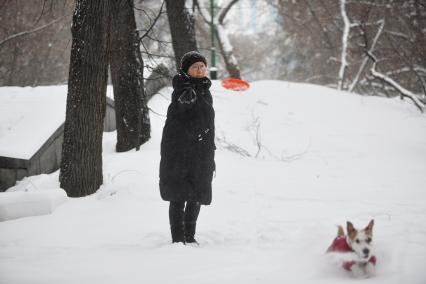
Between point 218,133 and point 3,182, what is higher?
point 218,133

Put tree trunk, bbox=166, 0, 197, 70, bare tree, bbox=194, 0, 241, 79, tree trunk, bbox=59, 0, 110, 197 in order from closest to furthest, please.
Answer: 1. tree trunk, bbox=59, 0, 110, 197
2. tree trunk, bbox=166, 0, 197, 70
3. bare tree, bbox=194, 0, 241, 79

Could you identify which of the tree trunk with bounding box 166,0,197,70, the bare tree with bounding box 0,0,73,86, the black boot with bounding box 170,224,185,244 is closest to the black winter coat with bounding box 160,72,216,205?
the black boot with bounding box 170,224,185,244

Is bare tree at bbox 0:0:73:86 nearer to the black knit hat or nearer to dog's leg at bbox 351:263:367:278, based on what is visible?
the black knit hat

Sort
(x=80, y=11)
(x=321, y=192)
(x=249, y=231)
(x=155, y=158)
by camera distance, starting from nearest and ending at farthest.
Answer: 1. (x=249, y=231)
2. (x=80, y=11)
3. (x=321, y=192)
4. (x=155, y=158)

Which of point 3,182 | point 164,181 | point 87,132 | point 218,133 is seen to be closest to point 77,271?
point 164,181

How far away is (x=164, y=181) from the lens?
3.79 metres

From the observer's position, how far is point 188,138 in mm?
3742

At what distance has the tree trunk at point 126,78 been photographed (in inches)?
275

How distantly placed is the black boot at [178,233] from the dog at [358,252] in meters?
1.48

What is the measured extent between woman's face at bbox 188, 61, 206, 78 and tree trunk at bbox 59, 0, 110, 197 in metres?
1.93

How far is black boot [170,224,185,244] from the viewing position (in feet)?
12.8

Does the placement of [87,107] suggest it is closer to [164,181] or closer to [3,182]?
[164,181]

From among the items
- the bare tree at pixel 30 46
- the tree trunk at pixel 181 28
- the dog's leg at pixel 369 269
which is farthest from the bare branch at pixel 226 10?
the dog's leg at pixel 369 269

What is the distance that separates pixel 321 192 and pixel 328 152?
2786mm
